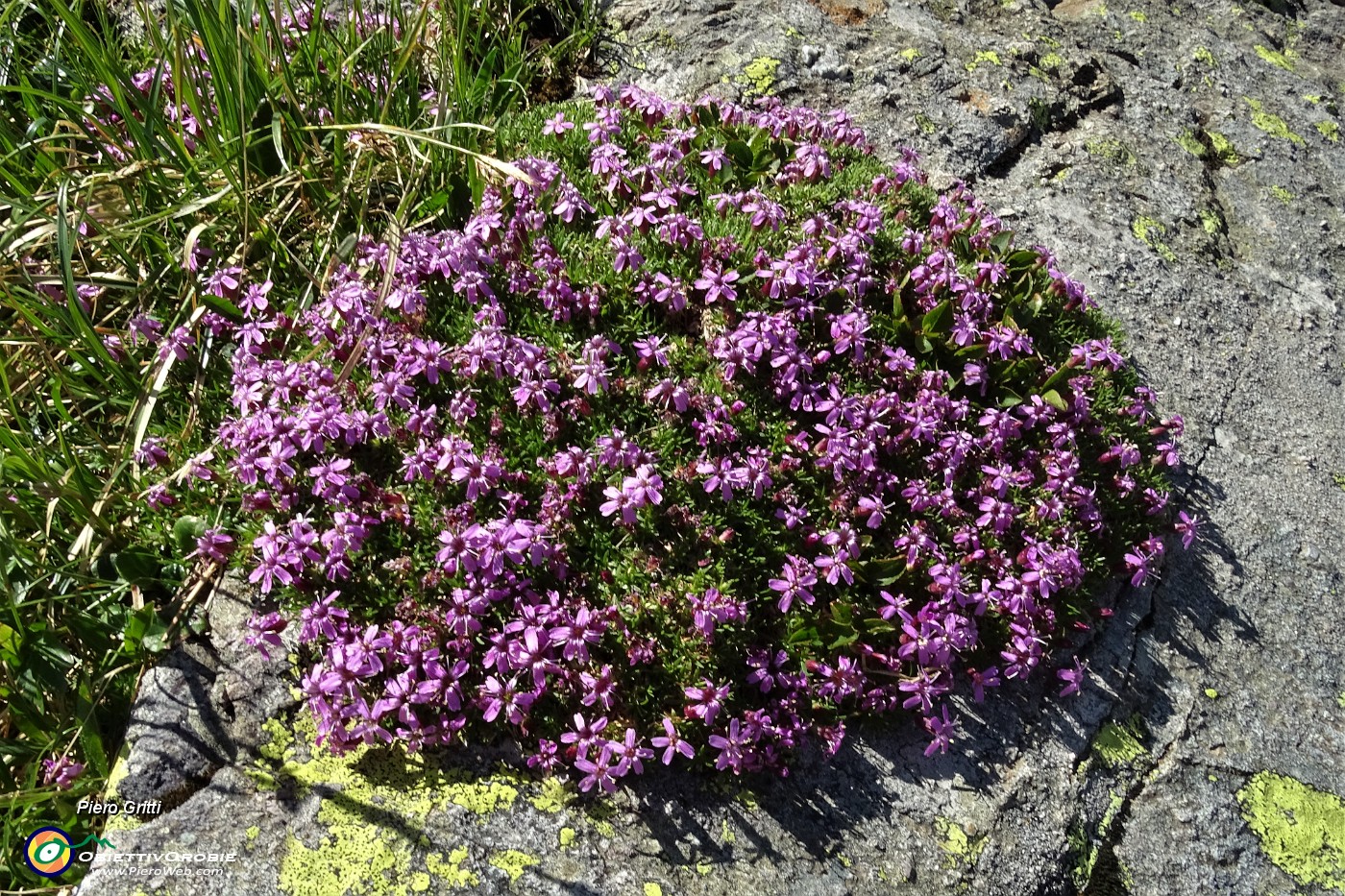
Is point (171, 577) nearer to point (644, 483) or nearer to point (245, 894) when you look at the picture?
point (245, 894)

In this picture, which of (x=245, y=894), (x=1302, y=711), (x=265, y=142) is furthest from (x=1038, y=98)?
(x=245, y=894)

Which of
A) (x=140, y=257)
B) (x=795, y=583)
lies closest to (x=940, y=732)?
(x=795, y=583)

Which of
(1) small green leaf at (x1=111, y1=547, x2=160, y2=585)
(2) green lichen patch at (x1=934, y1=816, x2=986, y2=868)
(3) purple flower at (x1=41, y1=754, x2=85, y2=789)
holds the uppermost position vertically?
(1) small green leaf at (x1=111, y1=547, x2=160, y2=585)

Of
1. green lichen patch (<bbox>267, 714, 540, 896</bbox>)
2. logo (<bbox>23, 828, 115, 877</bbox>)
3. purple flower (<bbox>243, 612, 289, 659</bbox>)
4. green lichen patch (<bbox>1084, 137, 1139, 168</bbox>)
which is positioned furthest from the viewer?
green lichen patch (<bbox>1084, 137, 1139, 168</bbox>)

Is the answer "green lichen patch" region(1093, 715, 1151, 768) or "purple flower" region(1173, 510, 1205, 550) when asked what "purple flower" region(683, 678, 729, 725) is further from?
"purple flower" region(1173, 510, 1205, 550)

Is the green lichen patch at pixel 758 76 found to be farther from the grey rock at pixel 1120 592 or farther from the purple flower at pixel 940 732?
the purple flower at pixel 940 732

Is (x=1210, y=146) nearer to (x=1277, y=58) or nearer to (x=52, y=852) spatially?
(x=1277, y=58)

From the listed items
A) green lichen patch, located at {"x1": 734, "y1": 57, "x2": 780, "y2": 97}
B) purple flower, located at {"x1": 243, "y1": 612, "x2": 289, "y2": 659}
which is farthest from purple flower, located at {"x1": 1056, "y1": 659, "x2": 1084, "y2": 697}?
green lichen patch, located at {"x1": 734, "y1": 57, "x2": 780, "y2": 97}
